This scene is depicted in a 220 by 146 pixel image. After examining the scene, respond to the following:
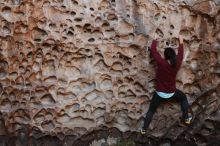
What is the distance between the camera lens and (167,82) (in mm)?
4559

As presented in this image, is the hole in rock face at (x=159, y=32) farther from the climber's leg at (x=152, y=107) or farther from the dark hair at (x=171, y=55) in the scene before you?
the climber's leg at (x=152, y=107)

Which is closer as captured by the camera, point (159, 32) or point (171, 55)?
point (171, 55)

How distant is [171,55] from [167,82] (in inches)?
9.3

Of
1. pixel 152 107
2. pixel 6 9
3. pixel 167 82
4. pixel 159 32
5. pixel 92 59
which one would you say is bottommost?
pixel 152 107

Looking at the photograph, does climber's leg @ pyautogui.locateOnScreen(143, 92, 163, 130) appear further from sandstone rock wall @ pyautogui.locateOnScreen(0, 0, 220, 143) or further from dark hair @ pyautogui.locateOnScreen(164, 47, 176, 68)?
dark hair @ pyautogui.locateOnScreen(164, 47, 176, 68)

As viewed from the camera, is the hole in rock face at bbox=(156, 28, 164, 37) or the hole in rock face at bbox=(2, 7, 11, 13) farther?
the hole in rock face at bbox=(156, 28, 164, 37)

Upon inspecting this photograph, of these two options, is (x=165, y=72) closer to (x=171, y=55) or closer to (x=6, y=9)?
(x=171, y=55)

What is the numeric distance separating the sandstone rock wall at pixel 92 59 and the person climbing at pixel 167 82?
109 mm

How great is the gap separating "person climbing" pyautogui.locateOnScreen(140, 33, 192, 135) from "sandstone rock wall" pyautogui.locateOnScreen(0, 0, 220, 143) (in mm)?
109

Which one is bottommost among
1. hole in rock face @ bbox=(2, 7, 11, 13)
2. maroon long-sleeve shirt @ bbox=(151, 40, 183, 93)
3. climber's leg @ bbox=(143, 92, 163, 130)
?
climber's leg @ bbox=(143, 92, 163, 130)

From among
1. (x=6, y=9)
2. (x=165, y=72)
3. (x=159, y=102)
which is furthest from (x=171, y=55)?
(x=6, y=9)

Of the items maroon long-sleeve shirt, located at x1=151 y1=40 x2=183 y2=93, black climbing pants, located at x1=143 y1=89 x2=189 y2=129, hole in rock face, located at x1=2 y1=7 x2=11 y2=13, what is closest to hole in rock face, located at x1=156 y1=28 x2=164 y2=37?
maroon long-sleeve shirt, located at x1=151 y1=40 x2=183 y2=93

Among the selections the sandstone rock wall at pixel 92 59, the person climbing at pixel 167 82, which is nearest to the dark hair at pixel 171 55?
the person climbing at pixel 167 82

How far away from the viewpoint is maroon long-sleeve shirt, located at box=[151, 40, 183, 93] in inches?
177
